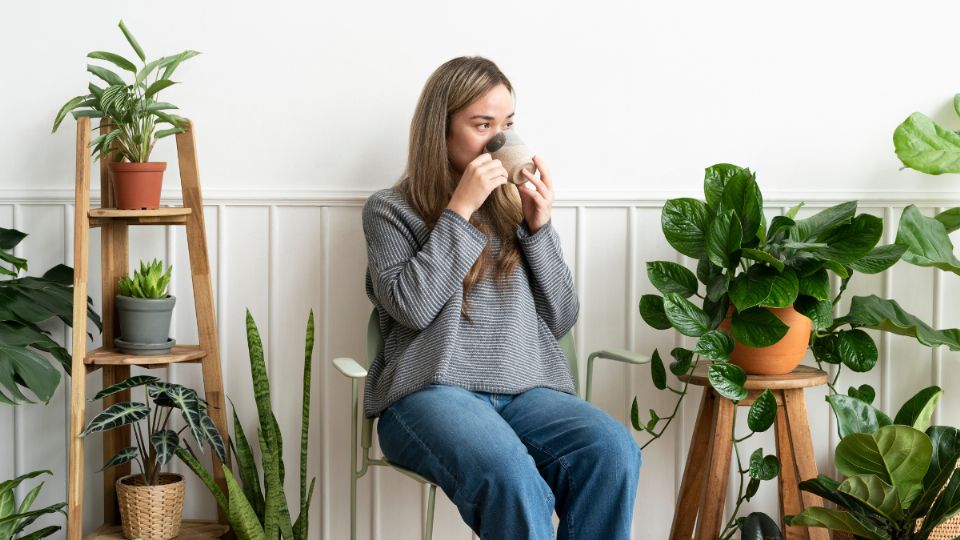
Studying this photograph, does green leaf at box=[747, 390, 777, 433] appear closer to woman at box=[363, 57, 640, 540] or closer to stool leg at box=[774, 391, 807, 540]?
Answer: stool leg at box=[774, 391, 807, 540]

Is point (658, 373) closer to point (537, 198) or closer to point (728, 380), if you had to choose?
point (728, 380)

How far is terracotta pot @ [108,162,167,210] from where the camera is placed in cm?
208

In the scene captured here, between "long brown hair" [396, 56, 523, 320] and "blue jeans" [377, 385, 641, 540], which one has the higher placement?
"long brown hair" [396, 56, 523, 320]

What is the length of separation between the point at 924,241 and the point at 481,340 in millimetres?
1024

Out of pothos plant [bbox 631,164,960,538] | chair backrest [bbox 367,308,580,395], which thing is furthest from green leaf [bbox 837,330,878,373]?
chair backrest [bbox 367,308,580,395]

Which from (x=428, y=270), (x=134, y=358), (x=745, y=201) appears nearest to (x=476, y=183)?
A: (x=428, y=270)

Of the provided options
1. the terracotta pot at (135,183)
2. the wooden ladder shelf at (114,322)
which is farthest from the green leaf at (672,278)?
the terracotta pot at (135,183)

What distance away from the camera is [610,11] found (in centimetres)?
236

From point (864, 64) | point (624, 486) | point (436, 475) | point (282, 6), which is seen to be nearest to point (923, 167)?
point (864, 64)

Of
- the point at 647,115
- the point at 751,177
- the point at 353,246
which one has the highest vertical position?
the point at 647,115

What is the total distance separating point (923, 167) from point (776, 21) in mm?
521

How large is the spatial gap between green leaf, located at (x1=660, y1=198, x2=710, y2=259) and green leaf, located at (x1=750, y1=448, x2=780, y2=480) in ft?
1.58

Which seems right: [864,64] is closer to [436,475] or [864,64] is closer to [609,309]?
[609,309]

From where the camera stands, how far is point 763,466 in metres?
2.10
